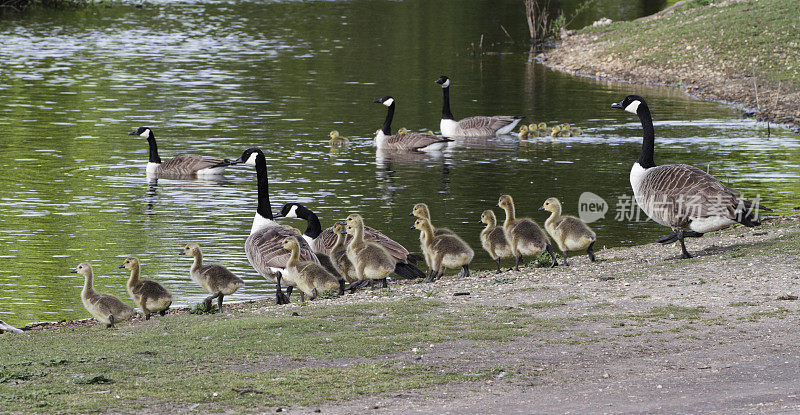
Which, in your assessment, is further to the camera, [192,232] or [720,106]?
[720,106]

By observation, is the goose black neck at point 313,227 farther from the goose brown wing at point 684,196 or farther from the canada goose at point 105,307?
the goose brown wing at point 684,196

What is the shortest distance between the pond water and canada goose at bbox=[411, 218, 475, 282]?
207 cm

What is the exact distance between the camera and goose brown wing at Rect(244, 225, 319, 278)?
13.3 meters

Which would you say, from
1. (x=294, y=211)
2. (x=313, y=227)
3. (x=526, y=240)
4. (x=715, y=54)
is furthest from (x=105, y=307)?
(x=715, y=54)

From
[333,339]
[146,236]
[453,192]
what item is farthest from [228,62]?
[333,339]

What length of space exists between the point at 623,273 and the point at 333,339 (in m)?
4.43

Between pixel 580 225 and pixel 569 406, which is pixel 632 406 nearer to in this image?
pixel 569 406

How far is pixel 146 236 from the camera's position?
17.5m

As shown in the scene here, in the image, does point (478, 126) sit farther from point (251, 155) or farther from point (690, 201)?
point (690, 201)

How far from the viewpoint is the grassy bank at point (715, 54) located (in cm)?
3358

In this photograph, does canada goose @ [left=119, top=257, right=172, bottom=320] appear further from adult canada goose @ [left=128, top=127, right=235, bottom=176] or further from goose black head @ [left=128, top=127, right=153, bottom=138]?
goose black head @ [left=128, top=127, right=153, bottom=138]

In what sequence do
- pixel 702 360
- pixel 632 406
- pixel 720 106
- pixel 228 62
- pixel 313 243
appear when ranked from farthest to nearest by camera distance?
pixel 228 62, pixel 720 106, pixel 313 243, pixel 702 360, pixel 632 406

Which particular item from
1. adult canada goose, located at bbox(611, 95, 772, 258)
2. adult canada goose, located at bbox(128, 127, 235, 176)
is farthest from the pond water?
adult canada goose, located at bbox(611, 95, 772, 258)

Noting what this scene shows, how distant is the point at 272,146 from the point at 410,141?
11.8 feet
